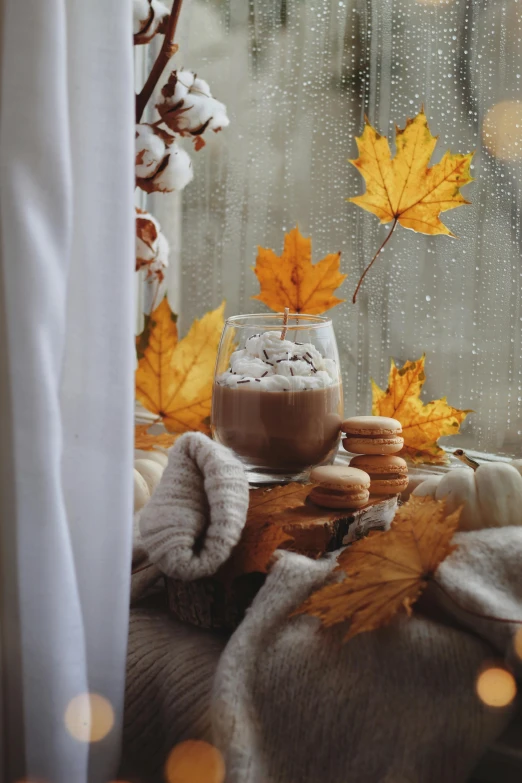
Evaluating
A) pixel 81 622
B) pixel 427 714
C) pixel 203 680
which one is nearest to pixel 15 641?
pixel 81 622

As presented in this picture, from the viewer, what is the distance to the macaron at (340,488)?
0.65m

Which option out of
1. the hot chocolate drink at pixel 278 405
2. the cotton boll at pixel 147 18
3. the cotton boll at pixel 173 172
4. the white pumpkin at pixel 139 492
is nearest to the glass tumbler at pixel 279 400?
the hot chocolate drink at pixel 278 405

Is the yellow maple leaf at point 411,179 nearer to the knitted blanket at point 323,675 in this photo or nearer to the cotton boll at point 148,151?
the cotton boll at point 148,151

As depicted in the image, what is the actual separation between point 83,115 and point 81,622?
393mm

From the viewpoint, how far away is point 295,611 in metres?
0.58

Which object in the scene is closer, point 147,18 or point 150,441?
point 147,18

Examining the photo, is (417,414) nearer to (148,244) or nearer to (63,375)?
(148,244)

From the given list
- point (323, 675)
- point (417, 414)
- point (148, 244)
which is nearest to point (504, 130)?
point (417, 414)

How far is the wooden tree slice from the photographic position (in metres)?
0.61

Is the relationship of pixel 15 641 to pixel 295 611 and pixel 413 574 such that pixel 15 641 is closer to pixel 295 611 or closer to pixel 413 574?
pixel 295 611

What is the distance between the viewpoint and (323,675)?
1.75ft

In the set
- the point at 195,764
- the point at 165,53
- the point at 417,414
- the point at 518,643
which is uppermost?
the point at 165,53

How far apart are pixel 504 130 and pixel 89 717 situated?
862mm

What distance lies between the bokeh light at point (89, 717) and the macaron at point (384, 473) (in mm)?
342
